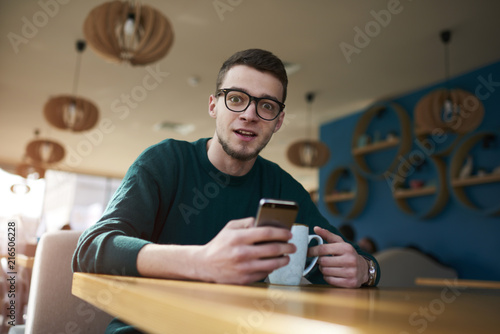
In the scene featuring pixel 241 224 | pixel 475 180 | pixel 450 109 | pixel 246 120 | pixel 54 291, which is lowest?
pixel 54 291

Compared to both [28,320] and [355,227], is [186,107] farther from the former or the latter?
[28,320]

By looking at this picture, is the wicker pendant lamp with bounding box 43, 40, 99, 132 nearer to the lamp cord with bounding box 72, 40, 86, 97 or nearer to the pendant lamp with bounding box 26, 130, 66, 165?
the lamp cord with bounding box 72, 40, 86, 97

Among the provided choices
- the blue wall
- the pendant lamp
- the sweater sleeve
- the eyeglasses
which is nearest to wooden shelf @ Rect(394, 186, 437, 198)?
the blue wall

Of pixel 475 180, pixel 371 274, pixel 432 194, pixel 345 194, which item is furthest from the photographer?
pixel 345 194

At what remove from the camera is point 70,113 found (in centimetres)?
475

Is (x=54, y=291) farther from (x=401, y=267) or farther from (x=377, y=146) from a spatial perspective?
(x=377, y=146)

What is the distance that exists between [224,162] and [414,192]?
489cm

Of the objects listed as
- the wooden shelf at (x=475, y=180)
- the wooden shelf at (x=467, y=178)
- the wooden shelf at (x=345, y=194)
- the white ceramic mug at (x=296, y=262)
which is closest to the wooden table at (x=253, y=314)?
the white ceramic mug at (x=296, y=262)

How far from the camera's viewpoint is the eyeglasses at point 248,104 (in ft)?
3.67

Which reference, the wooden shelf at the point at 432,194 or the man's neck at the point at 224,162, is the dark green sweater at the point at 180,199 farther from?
the wooden shelf at the point at 432,194

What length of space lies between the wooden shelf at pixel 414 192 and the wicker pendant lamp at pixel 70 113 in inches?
155

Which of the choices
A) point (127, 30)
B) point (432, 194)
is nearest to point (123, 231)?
point (127, 30)

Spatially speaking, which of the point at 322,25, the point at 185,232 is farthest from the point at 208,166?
the point at 322,25

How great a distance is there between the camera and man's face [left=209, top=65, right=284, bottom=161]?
1127 mm
